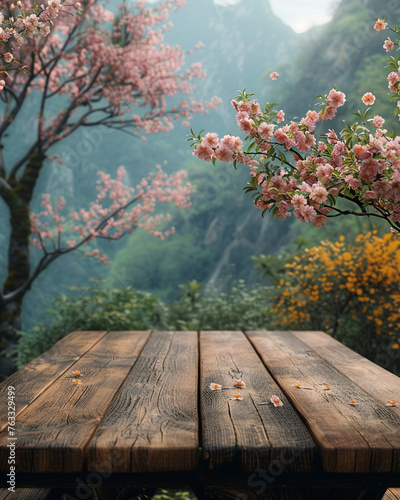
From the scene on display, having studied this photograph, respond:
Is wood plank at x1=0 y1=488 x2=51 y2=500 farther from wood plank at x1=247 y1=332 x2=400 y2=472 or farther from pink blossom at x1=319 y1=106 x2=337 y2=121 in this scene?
pink blossom at x1=319 y1=106 x2=337 y2=121

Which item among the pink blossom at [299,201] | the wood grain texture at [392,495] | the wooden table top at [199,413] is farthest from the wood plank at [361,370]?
the pink blossom at [299,201]

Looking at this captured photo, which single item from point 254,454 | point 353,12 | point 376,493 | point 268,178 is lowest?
point 376,493

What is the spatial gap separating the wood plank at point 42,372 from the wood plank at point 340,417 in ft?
2.54

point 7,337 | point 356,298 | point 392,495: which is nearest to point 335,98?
point 392,495

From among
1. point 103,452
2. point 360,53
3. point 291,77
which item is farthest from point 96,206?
point 291,77

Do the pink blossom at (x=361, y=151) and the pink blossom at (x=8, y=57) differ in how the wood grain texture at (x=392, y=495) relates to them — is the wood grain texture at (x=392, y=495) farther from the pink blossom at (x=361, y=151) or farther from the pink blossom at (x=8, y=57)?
the pink blossom at (x=8, y=57)

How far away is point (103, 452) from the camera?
1070 mm

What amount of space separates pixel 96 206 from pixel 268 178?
16.0ft

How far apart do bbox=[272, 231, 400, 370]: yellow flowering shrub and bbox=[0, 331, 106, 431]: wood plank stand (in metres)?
2.61

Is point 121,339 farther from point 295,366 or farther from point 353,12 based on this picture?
point 353,12

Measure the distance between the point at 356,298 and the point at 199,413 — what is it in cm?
333

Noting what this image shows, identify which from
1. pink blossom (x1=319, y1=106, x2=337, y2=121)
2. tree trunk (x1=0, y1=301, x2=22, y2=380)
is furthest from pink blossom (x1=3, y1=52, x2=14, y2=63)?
tree trunk (x1=0, y1=301, x2=22, y2=380)

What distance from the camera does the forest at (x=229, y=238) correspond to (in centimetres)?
443

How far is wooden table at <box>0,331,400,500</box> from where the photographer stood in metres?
1.08
